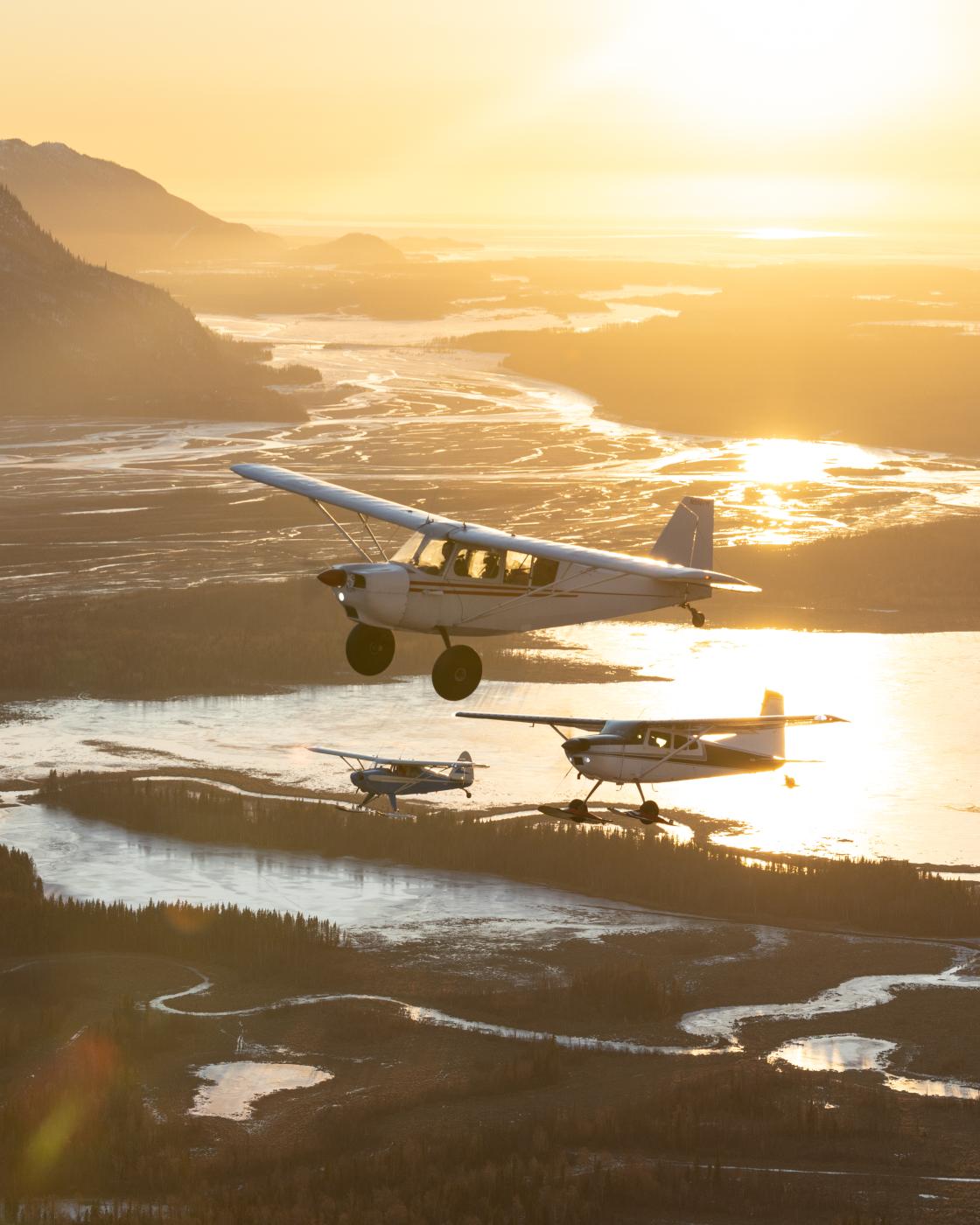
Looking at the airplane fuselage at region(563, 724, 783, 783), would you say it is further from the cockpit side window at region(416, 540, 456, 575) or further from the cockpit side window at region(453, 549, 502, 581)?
the cockpit side window at region(416, 540, 456, 575)

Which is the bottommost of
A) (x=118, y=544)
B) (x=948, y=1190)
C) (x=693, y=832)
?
(x=948, y=1190)

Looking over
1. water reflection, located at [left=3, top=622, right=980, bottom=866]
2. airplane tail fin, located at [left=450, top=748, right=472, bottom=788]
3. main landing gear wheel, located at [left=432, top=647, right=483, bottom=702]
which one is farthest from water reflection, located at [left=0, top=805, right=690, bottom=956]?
main landing gear wheel, located at [left=432, top=647, right=483, bottom=702]

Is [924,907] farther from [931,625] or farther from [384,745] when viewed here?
[931,625]

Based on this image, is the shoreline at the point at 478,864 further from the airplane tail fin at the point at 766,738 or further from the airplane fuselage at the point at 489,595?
the airplane fuselage at the point at 489,595

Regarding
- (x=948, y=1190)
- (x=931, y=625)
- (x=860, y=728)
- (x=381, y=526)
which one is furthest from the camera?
(x=381, y=526)

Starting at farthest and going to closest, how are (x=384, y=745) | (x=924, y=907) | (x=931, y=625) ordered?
(x=931, y=625) → (x=384, y=745) → (x=924, y=907)

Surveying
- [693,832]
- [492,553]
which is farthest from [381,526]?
[492,553]

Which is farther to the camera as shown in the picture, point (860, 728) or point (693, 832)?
point (860, 728)

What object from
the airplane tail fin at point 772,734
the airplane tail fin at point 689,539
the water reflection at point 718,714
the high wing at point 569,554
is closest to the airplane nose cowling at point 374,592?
the high wing at point 569,554
